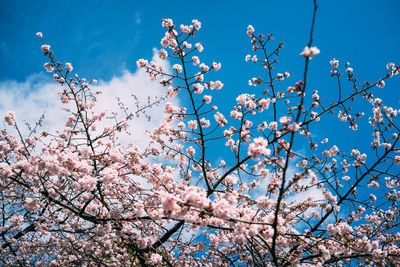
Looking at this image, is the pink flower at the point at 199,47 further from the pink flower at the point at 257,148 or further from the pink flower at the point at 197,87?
the pink flower at the point at 257,148

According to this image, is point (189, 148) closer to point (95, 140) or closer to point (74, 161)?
point (95, 140)

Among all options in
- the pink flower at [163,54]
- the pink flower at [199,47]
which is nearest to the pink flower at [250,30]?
the pink flower at [199,47]

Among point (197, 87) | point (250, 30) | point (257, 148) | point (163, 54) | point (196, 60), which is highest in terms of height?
point (250, 30)

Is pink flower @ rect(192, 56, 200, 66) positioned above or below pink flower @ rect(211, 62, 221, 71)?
above

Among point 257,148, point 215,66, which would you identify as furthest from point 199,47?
point 257,148

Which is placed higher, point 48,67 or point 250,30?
point 250,30

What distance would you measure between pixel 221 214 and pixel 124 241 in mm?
4265

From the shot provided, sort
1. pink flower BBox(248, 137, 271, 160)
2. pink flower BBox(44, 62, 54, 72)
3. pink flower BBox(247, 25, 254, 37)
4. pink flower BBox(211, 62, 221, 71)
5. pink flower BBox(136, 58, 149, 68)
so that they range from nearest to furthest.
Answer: pink flower BBox(248, 137, 271, 160) < pink flower BBox(136, 58, 149, 68) < pink flower BBox(211, 62, 221, 71) < pink flower BBox(44, 62, 54, 72) < pink flower BBox(247, 25, 254, 37)

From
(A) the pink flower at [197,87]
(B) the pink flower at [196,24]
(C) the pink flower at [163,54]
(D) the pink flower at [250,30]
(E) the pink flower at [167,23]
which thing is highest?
(D) the pink flower at [250,30]

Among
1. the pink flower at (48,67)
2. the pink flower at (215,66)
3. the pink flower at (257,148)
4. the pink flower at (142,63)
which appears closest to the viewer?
the pink flower at (257,148)

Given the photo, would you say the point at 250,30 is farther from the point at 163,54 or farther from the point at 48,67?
the point at 48,67

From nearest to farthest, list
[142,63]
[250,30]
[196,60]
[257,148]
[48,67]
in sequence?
[257,148] → [142,63] → [196,60] → [48,67] → [250,30]

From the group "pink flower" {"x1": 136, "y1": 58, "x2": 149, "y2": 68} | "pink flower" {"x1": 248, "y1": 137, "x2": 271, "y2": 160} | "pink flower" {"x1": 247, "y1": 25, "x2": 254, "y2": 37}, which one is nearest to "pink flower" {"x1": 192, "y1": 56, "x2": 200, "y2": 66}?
"pink flower" {"x1": 136, "y1": 58, "x2": 149, "y2": 68}

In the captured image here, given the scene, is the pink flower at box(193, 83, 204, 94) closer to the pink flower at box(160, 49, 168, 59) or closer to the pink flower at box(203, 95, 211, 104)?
the pink flower at box(203, 95, 211, 104)
